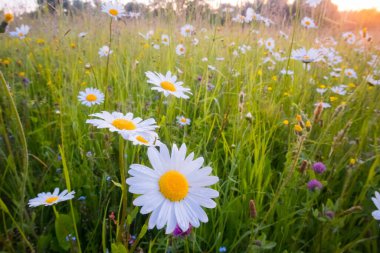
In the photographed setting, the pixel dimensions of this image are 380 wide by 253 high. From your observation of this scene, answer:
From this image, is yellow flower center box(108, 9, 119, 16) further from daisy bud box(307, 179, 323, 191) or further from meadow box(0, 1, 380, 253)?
daisy bud box(307, 179, 323, 191)

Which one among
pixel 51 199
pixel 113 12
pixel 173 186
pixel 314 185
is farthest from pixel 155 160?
pixel 113 12

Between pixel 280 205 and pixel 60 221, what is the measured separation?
30.7 inches

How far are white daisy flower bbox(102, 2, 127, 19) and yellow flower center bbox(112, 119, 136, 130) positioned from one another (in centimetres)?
98

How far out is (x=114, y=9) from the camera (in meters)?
1.54

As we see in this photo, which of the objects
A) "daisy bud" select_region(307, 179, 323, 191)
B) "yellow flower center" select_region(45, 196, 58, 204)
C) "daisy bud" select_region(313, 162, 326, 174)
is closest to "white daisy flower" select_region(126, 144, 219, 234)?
"yellow flower center" select_region(45, 196, 58, 204)

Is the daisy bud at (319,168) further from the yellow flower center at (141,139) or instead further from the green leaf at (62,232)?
the green leaf at (62,232)

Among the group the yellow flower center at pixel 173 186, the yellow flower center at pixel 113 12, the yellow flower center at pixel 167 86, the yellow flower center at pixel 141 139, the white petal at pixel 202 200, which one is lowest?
the white petal at pixel 202 200

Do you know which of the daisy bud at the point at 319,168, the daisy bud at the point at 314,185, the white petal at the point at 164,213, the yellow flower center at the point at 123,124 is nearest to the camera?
the white petal at the point at 164,213

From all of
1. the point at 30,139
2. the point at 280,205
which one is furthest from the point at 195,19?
the point at 280,205

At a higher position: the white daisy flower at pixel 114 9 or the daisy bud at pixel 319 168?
the white daisy flower at pixel 114 9

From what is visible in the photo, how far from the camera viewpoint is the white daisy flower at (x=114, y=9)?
59.6 inches

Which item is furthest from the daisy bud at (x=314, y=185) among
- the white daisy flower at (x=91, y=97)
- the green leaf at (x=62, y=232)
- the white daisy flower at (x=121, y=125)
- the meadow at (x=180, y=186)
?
the white daisy flower at (x=91, y=97)

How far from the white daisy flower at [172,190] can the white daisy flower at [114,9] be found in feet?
3.71

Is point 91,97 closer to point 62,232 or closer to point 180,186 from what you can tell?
point 62,232
